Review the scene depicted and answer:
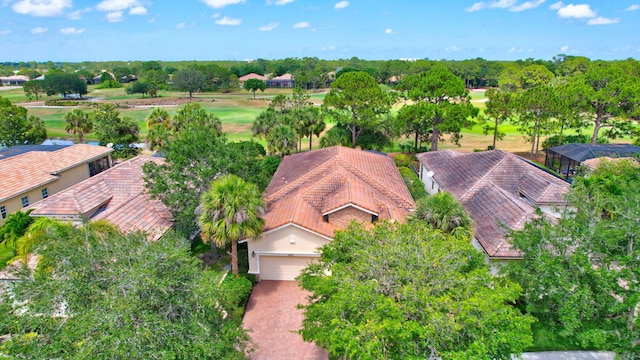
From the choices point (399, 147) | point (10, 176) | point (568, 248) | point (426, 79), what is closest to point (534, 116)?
point (426, 79)

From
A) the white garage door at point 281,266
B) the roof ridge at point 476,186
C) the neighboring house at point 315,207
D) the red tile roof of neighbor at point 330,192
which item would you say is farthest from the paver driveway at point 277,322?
the roof ridge at point 476,186

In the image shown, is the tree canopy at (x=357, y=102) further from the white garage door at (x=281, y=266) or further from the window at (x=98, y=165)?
the white garage door at (x=281, y=266)

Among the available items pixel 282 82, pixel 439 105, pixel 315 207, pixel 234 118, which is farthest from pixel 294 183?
pixel 282 82

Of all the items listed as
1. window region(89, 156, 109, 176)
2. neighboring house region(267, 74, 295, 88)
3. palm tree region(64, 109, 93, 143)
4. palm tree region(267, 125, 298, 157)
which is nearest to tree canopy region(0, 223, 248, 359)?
palm tree region(267, 125, 298, 157)

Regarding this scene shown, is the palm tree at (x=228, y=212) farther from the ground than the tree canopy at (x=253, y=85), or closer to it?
closer to it

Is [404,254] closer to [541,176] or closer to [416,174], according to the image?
[541,176]

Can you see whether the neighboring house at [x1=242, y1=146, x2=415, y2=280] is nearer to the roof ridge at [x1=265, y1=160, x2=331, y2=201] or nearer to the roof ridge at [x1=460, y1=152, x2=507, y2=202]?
the roof ridge at [x1=265, y1=160, x2=331, y2=201]

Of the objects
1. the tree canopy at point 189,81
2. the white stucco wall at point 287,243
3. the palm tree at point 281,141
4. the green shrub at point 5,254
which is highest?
the tree canopy at point 189,81
